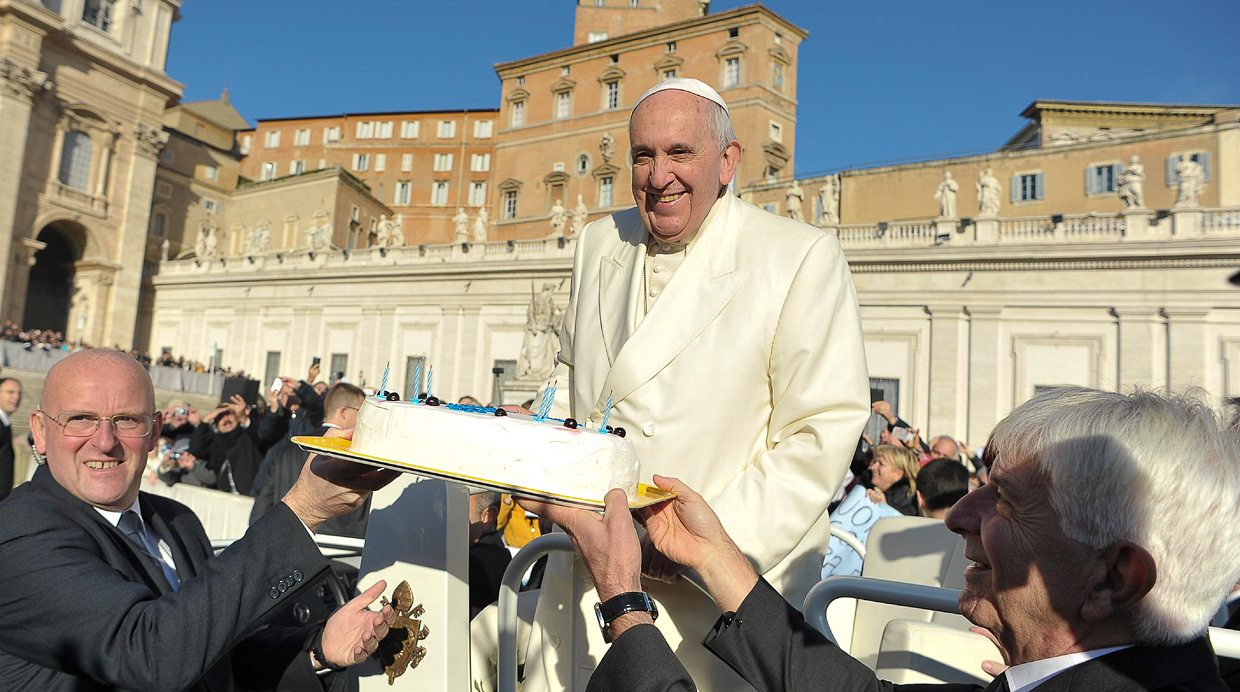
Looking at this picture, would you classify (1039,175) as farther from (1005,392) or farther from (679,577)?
(679,577)

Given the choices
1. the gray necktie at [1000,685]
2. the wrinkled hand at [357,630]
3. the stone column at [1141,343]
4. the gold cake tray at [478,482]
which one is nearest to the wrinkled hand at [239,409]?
the wrinkled hand at [357,630]

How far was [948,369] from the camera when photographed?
24.4 metres

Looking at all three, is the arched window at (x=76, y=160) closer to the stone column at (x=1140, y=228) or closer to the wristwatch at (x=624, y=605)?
the stone column at (x=1140, y=228)

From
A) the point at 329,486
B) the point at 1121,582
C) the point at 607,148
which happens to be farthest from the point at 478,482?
the point at 607,148

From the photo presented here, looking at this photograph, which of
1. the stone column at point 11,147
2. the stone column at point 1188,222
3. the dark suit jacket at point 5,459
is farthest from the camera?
the stone column at point 11,147

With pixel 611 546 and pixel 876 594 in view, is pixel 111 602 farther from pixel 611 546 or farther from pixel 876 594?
pixel 876 594

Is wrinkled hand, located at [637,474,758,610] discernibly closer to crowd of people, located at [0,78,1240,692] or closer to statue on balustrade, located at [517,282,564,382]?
crowd of people, located at [0,78,1240,692]

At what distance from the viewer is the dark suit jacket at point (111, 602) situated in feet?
6.09

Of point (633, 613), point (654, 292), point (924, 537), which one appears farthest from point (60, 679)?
point (924, 537)

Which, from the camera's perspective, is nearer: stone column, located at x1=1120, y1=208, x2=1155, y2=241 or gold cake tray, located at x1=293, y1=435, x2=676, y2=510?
gold cake tray, located at x1=293, y1=435, x2=676, y2=510

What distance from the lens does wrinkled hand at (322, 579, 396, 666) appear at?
231cm

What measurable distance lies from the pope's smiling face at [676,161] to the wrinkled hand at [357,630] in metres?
1.44

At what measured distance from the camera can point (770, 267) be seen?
A: 235 cm

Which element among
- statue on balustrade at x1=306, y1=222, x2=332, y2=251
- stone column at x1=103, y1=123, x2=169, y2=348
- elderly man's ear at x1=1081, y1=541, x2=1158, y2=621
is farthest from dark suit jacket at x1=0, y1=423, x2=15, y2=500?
stone column at x1=103, y1=123, x2=169, y2=348
